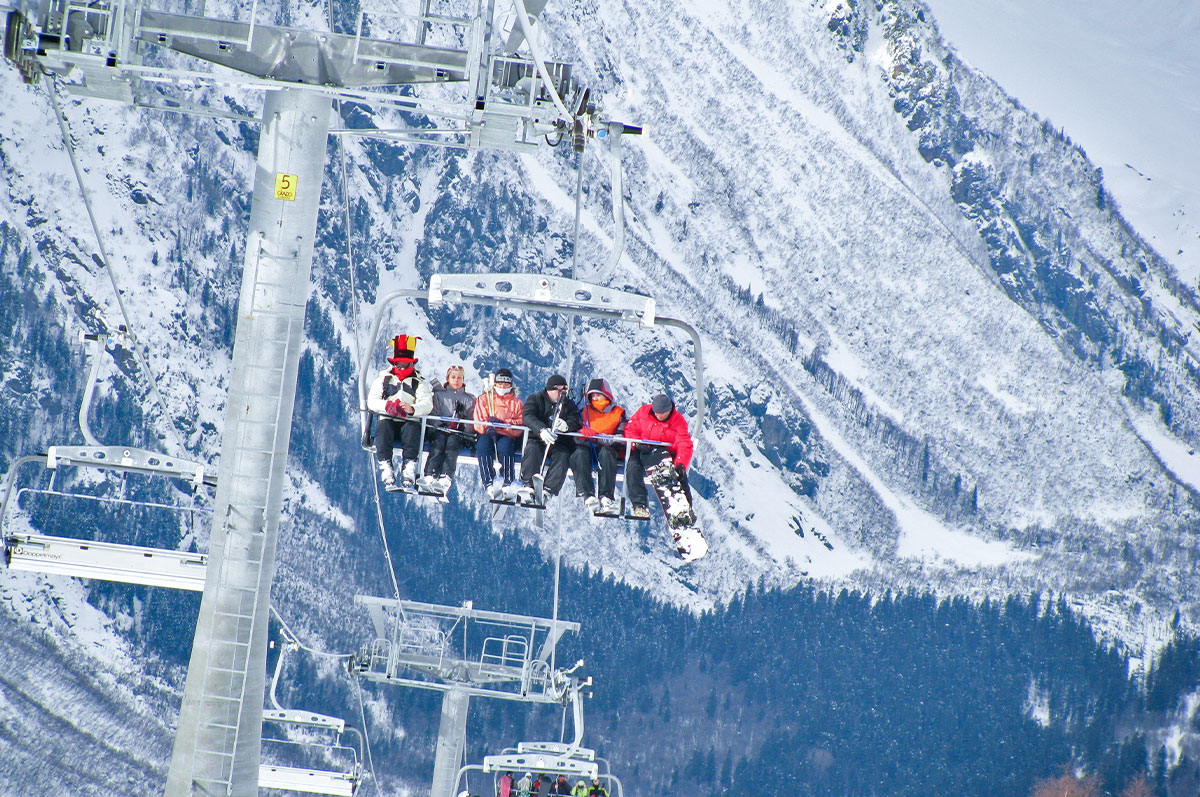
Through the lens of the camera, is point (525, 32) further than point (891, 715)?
No

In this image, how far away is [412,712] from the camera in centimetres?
12356

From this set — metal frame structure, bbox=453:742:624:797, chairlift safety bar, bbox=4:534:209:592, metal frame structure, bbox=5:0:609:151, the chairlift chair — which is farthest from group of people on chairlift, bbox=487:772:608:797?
metal frame structure, bbox=5:0:609:151

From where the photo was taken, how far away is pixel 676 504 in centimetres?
1482

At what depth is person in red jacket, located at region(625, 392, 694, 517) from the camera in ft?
48.0

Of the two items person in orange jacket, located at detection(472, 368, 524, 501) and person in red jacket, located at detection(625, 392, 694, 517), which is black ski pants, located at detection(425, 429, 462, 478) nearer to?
person in orange jacket, located at detection(472, 368, 524, 501)

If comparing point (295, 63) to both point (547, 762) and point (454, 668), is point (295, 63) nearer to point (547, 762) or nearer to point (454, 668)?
point (547, 762)

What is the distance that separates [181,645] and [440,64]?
4623 inches

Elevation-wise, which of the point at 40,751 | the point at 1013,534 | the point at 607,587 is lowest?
the point at 40,751

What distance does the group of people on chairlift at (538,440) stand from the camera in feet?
48.2

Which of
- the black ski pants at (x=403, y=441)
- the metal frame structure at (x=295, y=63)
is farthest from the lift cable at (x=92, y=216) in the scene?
the black ski pants at (x=403, y=441)

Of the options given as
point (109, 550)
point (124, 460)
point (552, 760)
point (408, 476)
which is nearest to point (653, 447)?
point (408, 476)

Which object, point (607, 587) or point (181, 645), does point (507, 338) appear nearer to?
point (607, 587)

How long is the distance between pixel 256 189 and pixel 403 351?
5.87 metres

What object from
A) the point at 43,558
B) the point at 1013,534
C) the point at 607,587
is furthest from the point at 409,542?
the point at 43,558
